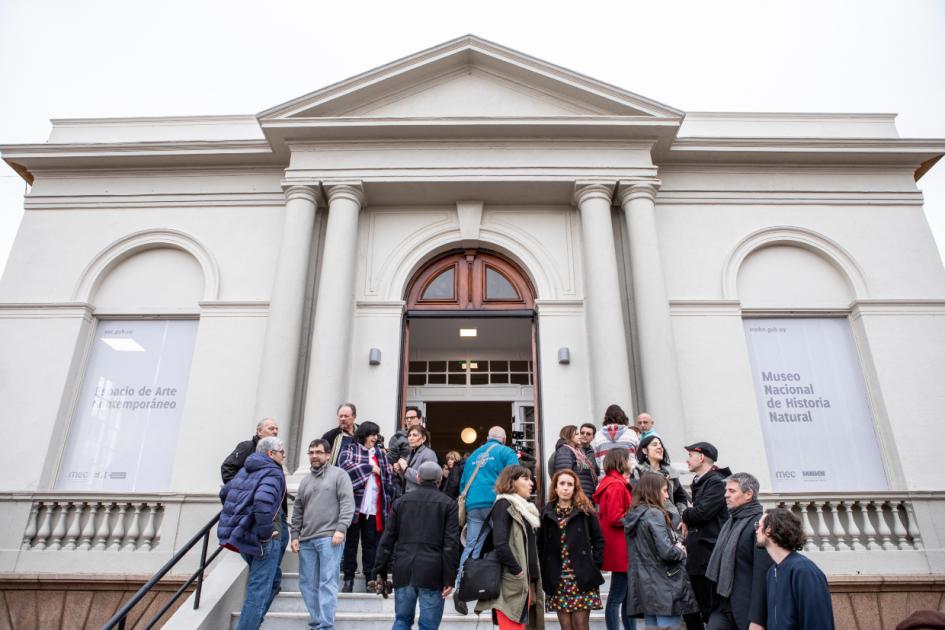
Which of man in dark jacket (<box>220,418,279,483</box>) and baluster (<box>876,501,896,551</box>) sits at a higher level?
man in dark jacket (<box>220,418,279,483</box>)

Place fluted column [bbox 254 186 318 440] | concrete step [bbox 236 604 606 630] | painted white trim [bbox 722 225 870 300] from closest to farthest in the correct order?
1. concrete step [bbox 236 604 606 630]
2. fluted column [bbox 254 186 318 440]
3. painted white trim [bbox 722 225 870 300]

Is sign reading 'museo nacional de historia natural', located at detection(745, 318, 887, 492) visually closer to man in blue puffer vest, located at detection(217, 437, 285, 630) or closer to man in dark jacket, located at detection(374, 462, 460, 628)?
man in dark jacket, located at detection(374, 462, 460, 628)

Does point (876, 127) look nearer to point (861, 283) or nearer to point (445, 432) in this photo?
point (861, 283)

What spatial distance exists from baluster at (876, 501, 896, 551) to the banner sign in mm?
10352

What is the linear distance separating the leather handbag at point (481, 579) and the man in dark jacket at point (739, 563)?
150cm

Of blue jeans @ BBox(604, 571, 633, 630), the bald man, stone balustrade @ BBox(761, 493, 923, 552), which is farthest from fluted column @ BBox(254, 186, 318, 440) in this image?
stone balustrade @ BBox(761, 493, 923, 552)

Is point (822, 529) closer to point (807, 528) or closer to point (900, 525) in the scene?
point (807, 528)

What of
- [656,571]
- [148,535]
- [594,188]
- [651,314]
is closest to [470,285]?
[594,188]

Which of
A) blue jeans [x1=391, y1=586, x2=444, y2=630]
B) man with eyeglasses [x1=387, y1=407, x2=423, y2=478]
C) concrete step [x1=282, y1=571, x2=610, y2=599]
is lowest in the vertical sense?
blue jeans [x1=391, y1=586, x2=444, y2=630]

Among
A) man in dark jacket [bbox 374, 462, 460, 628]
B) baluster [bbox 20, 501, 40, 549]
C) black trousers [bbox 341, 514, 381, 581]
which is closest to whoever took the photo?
man in dark jacket [bbox 374, 462, 460, 628]

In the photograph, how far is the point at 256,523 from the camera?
200 inches

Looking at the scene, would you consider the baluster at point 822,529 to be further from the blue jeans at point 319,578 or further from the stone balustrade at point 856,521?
the blue jeans at point 319,578

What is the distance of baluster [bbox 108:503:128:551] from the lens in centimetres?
839

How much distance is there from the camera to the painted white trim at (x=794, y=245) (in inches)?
400
